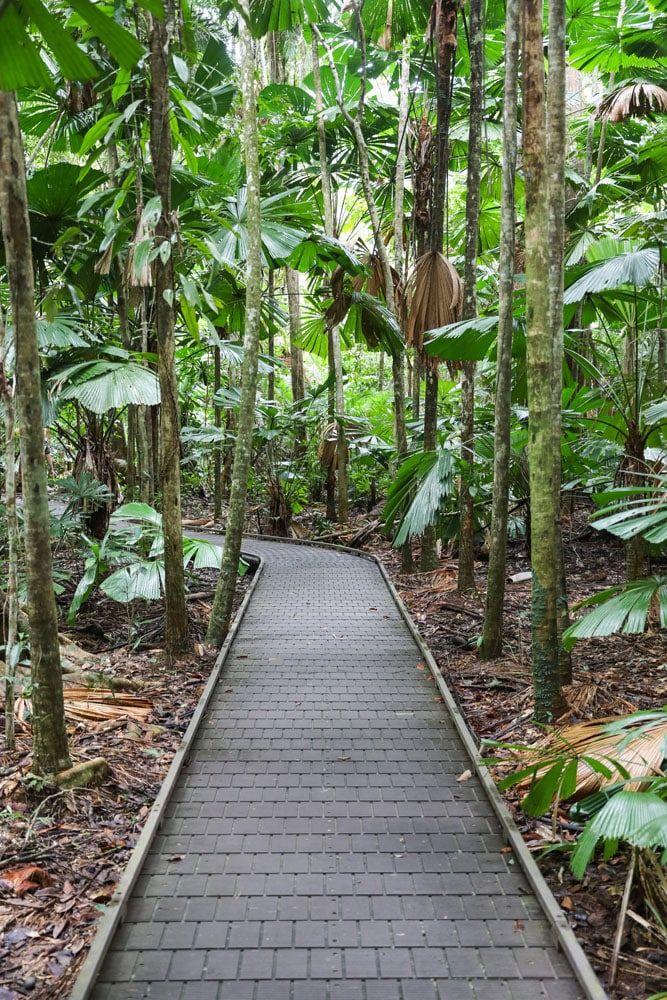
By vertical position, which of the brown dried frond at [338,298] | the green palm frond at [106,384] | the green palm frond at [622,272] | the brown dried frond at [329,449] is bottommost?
the brown dried frond at [329,449]

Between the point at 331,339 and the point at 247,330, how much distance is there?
226 inches

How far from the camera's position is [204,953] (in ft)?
9.71

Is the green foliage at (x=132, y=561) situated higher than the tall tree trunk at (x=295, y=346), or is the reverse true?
the tall tree trunk at (x=295, y=346)

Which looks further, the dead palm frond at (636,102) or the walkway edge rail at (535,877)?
the dead palm frond at (636,102)

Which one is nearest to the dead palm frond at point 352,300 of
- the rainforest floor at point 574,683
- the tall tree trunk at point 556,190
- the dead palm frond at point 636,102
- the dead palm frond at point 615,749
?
the dead palm frond at point 636,102

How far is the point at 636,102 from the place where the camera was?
7.99 meters

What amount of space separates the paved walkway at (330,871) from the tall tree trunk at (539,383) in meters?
0.87

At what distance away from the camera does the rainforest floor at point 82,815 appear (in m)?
3.03

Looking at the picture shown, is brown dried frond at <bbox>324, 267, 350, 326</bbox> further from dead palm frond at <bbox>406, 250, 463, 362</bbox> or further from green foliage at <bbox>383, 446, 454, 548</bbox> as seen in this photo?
green foliage at <bbox>383, 446, 454, 548</bbox>

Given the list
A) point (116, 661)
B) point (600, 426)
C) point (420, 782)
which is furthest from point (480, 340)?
point (116, 661)

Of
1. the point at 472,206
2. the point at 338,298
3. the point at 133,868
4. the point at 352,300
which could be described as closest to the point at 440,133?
the point at 472,206

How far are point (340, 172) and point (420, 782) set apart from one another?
10.7 meters

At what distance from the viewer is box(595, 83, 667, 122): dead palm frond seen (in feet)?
26.1

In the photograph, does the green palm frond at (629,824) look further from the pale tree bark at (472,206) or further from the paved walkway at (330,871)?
the pale tree bark at (472,206)
